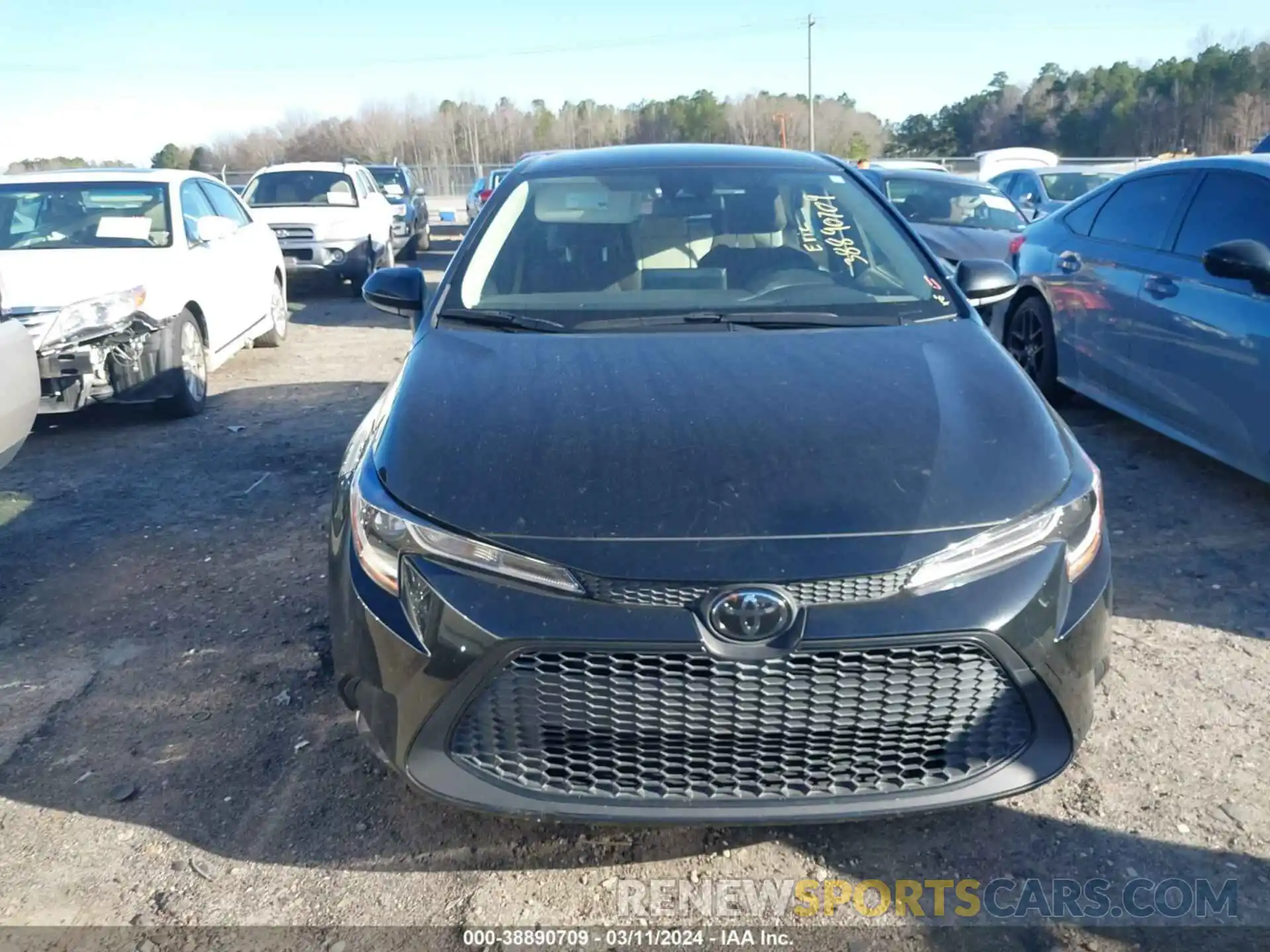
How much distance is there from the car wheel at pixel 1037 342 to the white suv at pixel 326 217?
307 inches

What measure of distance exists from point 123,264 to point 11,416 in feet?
9.47

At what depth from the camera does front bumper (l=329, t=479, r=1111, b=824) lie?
221cm

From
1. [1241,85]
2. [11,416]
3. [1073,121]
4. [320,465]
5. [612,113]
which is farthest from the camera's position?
[612,113]

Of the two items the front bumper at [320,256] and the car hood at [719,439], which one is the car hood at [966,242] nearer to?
the front bumper at [320,256]

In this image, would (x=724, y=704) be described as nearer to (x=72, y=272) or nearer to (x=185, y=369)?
(x=185, y=369)

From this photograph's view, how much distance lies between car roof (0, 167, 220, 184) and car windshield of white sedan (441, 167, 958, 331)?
4927mm

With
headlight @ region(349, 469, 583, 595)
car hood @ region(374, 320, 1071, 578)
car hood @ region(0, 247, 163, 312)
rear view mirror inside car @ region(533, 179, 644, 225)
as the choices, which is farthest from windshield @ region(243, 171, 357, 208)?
headlight @ region(349, 469, 583, 595)

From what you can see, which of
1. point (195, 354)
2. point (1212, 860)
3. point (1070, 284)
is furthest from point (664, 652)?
point (195, 354)

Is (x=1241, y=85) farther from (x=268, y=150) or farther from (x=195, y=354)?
(x=195, y=354)

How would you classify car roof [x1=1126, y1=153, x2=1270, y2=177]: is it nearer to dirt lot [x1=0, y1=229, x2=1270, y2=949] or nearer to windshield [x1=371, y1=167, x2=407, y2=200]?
dirt lot [x1=0, y1=229, x2=1270, y2=949]

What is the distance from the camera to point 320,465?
5879 millimetres

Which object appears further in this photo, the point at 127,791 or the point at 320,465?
the point at 320,465

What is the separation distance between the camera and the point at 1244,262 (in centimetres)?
441

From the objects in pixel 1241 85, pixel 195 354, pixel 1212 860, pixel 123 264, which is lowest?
pixel 1212 860
